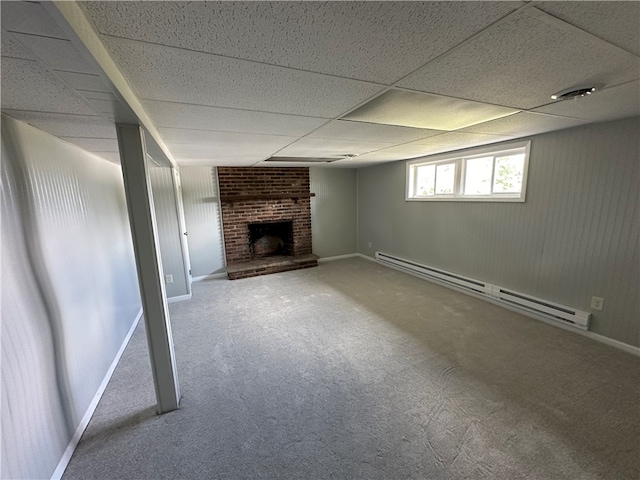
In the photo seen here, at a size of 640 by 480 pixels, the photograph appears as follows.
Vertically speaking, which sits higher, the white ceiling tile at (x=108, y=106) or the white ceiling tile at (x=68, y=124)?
the white ceiling tile at (x=68, y=124)

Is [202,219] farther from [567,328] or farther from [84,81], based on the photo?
[567,328]

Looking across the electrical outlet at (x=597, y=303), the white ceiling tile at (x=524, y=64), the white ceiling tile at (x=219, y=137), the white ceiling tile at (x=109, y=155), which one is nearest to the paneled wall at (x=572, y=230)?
the electrical outlet at (x=597, y=303)

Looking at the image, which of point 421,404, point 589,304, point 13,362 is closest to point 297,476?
point 421,404

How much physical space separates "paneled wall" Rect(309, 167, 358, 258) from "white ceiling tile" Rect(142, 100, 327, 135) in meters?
3.30

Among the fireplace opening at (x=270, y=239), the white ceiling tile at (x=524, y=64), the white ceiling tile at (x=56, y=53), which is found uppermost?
the white ceiling tile at (x=524, y=64)

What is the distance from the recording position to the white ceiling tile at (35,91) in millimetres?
889

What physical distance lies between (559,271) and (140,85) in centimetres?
381

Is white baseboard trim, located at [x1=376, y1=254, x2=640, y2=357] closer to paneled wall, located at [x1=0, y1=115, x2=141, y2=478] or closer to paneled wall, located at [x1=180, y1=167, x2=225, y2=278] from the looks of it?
paneled wall, located at [x1=180, y1=167, x2=225, y2=278]

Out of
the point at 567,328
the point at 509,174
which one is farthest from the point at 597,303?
the point at 509,174

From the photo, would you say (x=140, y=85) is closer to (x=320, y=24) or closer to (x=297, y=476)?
(x=320, y=24)

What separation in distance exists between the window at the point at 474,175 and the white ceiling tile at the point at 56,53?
3.68m

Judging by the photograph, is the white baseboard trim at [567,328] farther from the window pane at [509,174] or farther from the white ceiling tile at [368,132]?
the white ceiling tile at [368,132]

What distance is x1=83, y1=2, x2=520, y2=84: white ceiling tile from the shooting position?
29.9 inches

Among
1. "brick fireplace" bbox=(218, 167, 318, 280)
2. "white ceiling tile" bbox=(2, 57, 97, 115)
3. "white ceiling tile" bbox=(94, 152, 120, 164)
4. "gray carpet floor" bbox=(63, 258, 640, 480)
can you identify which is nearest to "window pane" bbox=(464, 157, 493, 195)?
"gray carpet floor" bbox=(63, 258, 640, 480)
